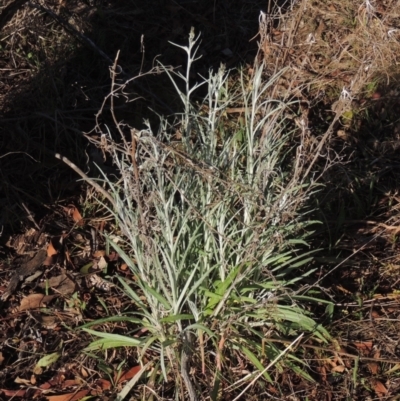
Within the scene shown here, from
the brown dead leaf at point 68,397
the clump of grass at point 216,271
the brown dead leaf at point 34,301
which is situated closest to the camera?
the clump of grass at point 216,271

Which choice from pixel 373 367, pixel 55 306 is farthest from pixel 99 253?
pixel 373 367

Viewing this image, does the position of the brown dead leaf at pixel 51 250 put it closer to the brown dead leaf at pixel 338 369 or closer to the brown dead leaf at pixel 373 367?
the brown dead leaf at pixel 338 369

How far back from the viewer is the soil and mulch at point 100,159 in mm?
2941

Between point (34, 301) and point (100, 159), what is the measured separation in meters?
1.00

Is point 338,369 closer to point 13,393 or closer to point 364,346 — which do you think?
point 364,346

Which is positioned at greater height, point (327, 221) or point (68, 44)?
point (68, 44)

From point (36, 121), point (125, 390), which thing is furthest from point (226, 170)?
point (36, 121)

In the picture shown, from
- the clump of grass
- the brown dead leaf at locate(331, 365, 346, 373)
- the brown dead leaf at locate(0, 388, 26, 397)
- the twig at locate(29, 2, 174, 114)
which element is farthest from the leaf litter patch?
the twig at locate(29, 2, 174, 114)

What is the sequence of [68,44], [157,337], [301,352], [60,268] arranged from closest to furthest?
1. [157,337]
2. [301,352]
3. [60,268]
4. [68,44]

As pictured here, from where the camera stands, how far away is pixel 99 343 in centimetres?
289

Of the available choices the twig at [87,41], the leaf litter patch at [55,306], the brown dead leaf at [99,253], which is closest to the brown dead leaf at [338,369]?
the leaf litter patch at [55,306]

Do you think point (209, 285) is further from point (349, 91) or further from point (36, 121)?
point (36, 121)

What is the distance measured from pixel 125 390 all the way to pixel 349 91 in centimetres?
140

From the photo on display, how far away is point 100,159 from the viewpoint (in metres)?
3.95
